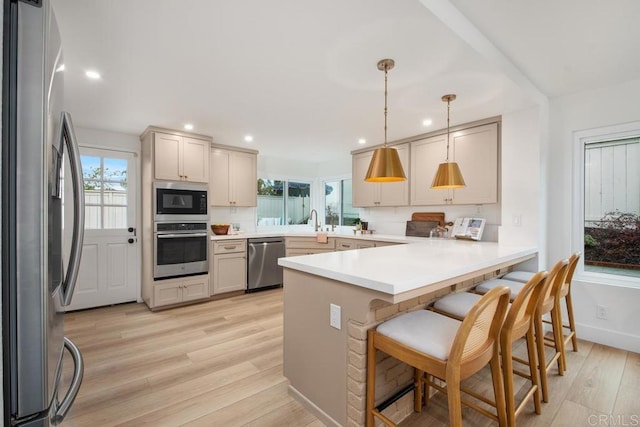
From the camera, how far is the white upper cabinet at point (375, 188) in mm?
4137

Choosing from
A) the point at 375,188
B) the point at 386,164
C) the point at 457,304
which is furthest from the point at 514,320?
the point at 375,188

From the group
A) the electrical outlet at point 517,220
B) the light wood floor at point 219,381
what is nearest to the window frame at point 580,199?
the electrical outlet at point 517,220

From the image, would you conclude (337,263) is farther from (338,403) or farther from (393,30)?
(393,30)

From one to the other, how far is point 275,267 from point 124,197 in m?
2.29

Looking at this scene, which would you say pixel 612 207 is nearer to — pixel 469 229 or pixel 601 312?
pixel 601 312

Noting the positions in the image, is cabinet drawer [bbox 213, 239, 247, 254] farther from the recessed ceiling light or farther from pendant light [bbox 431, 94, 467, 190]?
pendant light [bbox 431, 94, 467, 190]

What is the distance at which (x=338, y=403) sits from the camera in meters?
1.64

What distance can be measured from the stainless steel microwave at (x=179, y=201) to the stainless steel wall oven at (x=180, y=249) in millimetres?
90

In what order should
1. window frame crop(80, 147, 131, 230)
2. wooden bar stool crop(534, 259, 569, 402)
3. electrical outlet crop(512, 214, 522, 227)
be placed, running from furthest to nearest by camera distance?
window frame crop(80, 147, 131, 230)
electrical outlet crop(512, 214, 522, 227)
wooden bar stool crop(534, 259, 569, 402)

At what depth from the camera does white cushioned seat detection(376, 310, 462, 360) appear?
4.18ft

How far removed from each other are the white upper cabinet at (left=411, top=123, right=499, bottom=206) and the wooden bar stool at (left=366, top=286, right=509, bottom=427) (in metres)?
2.26

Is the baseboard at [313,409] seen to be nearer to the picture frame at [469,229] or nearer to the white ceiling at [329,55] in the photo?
the white ceiling at [329,55]

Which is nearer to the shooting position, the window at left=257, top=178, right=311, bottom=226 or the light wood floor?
the light wood floor

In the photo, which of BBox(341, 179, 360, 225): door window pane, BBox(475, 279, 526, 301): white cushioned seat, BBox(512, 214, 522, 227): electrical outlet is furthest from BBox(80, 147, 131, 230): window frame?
BBox(512, 214, 522, 227): electrical outlet
